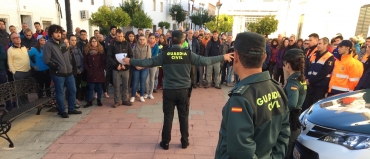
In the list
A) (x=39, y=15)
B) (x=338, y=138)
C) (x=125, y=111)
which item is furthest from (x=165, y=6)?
(x=338, y=138)

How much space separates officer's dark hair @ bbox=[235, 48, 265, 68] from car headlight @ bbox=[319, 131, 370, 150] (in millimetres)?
1702

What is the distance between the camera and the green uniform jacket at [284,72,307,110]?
2.76m

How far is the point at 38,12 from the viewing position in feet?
42.4

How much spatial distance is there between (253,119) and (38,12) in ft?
48.6

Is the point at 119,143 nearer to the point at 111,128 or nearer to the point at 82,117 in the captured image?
the point at 111,128

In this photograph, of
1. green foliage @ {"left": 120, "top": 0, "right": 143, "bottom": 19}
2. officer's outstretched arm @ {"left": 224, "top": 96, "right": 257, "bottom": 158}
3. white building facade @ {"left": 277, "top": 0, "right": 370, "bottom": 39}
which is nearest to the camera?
officer's outstretched arm @ {"left": 224, "top": 96, "right": 257, "bottom": 158}

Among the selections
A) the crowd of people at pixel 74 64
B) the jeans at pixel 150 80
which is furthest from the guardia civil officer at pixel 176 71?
the jeans at pixel 150 80

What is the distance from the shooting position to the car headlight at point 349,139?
92.1 inches

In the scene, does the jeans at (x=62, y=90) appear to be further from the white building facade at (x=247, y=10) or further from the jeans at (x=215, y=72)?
the white building facade at (x=247, y=10)

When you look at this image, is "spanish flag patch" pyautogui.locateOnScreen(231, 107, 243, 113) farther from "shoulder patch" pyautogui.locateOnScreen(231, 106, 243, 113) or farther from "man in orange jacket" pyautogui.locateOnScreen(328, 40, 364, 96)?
"man in orange jacket" pyautogui.locateOnScreen(328, 40, 364, 96)

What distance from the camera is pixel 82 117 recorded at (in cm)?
529

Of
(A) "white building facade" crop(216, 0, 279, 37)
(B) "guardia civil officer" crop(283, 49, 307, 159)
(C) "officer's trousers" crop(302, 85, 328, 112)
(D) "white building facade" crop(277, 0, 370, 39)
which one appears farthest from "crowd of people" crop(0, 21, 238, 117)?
(A) "white building facade" crop(216, 0, 279, 37)

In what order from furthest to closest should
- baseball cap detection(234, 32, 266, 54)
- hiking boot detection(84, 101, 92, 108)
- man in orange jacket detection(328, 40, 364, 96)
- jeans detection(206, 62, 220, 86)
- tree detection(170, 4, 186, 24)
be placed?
tree detection(170, 4, 186, 24)
jeans detection(206, 62, 220, 86)
hiking boot detection(84, 101, 92, 108)
man in orange jacket detection(328, 40, 364, 96)
baseball cap detection(234, 32, 266, 54)

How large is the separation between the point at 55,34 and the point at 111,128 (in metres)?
2.22
